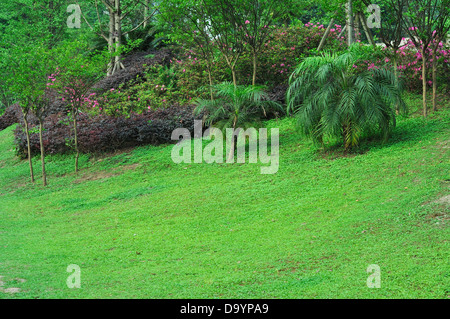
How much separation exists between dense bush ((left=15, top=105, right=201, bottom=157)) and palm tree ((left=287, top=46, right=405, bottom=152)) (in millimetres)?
4981

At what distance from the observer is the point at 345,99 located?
1094 centimetres

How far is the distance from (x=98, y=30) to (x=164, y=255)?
18.7 meters

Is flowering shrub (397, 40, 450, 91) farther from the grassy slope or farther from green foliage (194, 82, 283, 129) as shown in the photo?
green foliage (194, 82, 283, 129)

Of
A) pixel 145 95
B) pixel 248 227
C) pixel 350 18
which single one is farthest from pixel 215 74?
pixel 248 227

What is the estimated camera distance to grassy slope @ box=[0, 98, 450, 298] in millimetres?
5805

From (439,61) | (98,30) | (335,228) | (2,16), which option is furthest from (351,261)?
(2,16)

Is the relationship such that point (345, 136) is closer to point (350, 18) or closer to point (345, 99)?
point (345, 99)

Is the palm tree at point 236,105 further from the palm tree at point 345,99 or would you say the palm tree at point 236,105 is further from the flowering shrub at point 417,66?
the flowering shrub at point 417,66

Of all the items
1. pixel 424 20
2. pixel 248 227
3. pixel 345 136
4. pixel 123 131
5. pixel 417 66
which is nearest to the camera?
pixel 248 227

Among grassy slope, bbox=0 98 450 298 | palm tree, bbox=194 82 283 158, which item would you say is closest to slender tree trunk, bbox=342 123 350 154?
grassy slope, bbox=0 98 450 298

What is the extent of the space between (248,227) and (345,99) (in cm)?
408

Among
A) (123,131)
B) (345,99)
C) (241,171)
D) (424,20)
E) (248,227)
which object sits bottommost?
(248,227)

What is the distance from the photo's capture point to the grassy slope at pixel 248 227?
5805 millimetres
